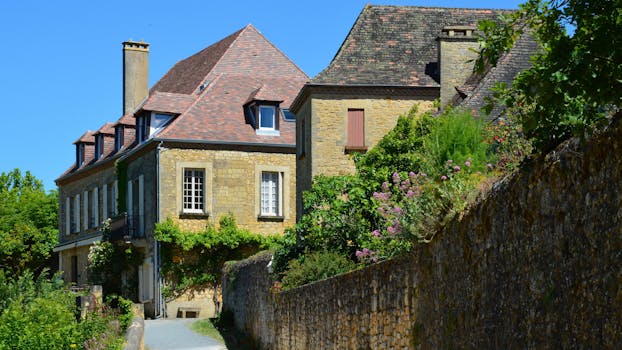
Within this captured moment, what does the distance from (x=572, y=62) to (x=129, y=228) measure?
37.1m

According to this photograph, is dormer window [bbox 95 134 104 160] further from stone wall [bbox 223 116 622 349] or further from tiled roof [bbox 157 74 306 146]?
stone wall [bbox 223 116 622 349]

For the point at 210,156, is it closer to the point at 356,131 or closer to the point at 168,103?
the point at 168,103

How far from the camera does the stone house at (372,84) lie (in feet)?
103

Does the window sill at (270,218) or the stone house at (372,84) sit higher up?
the stone house at (372,84)

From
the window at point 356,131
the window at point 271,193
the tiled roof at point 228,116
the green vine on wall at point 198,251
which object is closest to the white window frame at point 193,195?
the green vine on wall at point 198,251

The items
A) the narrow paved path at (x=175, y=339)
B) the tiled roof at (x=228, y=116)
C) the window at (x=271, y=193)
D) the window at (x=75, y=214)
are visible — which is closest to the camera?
the narrow paved path at (x=175, y=339)

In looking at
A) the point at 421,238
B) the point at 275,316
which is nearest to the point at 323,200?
the point at 275,316

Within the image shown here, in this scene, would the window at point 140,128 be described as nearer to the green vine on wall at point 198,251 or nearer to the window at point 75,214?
the green vine on wall at point 198,251

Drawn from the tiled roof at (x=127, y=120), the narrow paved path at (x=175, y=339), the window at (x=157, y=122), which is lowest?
the narrow paved path at (x=175, y=339)

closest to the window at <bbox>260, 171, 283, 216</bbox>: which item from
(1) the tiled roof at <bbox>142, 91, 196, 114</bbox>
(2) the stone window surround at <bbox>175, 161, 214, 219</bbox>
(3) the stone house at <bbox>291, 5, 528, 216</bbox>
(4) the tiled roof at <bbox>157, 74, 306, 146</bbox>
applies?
(4) the tiled roof at <bbox>157, 74, 306, 146</bbox>

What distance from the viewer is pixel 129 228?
1682 inches

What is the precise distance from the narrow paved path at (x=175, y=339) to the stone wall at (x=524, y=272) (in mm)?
13018

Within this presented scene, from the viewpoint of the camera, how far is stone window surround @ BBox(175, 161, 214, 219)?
133 ft

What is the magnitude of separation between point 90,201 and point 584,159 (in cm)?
4497
